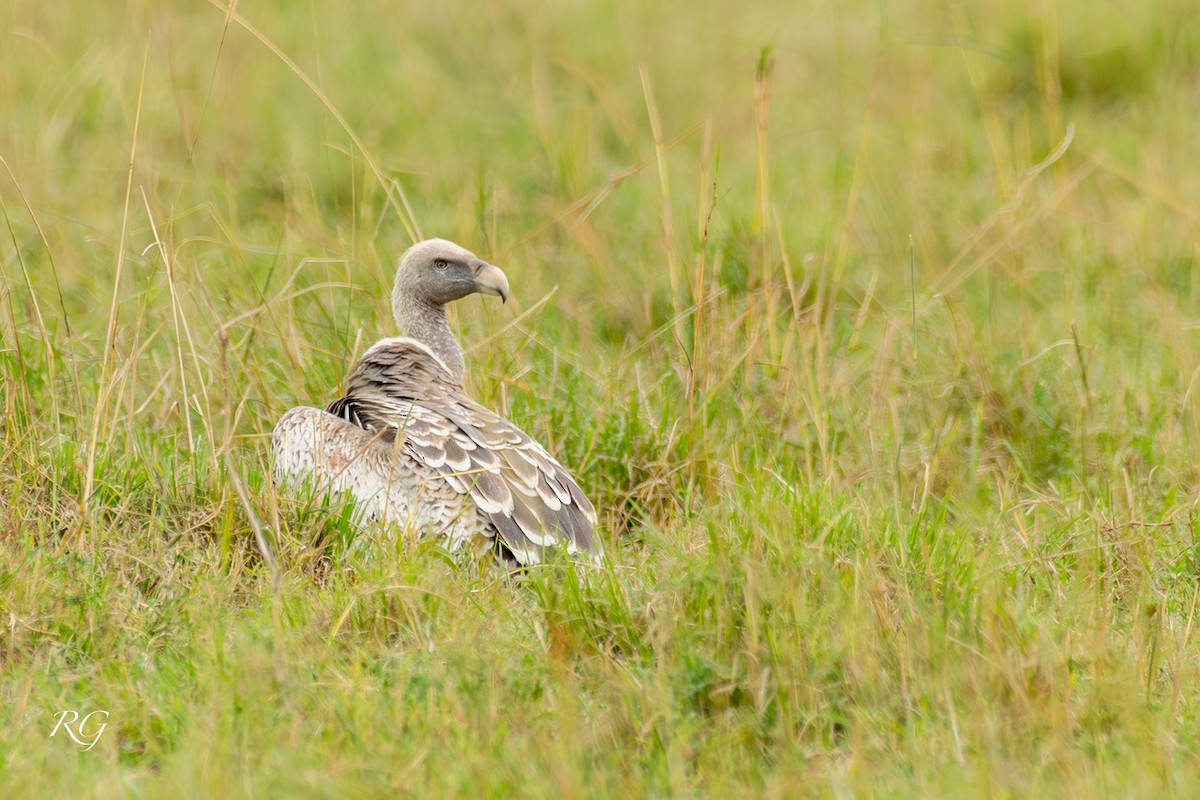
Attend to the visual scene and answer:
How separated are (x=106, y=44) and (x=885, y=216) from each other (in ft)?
14.2

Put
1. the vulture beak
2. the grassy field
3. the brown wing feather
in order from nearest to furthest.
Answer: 1. the grassy field
2. the brown wing feather
3. the vulture beak

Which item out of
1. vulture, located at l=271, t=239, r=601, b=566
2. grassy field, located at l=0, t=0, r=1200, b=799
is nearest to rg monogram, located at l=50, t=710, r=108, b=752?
grassy field, located at l=0, t=0, r=1200, b=799

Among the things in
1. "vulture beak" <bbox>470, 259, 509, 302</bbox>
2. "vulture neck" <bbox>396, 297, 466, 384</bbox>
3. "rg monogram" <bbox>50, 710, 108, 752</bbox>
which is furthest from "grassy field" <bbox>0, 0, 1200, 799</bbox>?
"vulture beak" <bbox>470, 259, 509, 302</bbox>

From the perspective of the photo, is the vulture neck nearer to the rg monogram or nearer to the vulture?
the vulture

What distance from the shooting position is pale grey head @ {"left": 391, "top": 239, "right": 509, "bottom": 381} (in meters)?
5.39

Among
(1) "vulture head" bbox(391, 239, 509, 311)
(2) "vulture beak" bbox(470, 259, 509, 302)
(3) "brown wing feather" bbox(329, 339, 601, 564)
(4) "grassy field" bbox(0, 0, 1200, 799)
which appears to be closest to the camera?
(4) "grassy field" bbox(0, 0, 1200, 799)

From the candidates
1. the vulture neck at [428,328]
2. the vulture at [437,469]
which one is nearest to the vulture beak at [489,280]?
the vulture neck at [428,328]

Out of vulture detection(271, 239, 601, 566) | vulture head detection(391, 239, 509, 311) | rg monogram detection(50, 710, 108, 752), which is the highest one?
vulture head detection(391, 239, 509, 311)

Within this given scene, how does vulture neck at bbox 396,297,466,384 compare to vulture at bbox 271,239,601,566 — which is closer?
vulture at bbox 271,239,601,566

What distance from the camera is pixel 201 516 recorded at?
428 cm

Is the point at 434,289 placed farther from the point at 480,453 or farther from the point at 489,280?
the point at 480,453

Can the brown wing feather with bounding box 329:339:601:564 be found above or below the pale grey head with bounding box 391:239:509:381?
below

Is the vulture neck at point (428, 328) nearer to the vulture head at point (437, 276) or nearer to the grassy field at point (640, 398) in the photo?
the vulture head at point (437, 276)

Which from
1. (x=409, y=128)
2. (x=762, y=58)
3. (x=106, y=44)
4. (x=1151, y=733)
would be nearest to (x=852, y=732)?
(x=1151, y=733)
